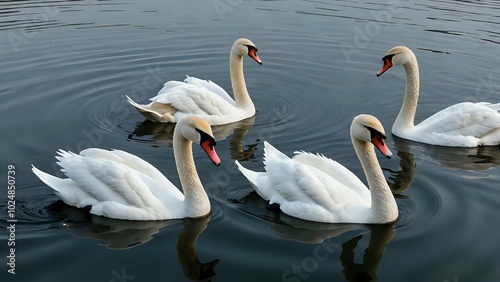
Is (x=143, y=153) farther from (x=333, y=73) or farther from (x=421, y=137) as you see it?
(x=333, y=73)

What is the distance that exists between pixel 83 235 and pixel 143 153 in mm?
3148

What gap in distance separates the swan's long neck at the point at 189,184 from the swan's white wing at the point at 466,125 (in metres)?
4.92

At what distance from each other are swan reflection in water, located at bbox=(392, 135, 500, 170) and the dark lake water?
49mm

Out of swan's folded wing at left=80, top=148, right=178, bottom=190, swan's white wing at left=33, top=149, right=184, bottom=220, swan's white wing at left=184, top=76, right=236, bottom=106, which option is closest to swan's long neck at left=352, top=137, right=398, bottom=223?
swan's white wing at left=33, top=149, right=184, bottom=220

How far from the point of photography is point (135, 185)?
9203 millimetres

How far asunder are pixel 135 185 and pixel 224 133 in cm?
422

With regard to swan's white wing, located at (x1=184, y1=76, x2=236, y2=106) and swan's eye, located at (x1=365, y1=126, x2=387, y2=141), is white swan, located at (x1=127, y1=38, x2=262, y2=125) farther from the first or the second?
swan's eye, located at (x1=365, y1=126, x2=387, y2=141)

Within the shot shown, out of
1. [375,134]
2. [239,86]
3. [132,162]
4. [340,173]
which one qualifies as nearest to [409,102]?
[239,86]

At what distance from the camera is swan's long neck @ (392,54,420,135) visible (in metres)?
13.1

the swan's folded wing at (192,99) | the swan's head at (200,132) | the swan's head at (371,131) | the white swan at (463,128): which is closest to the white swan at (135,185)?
the swan's head at (200,132)

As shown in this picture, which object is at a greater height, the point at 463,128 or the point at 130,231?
the point at 463,128

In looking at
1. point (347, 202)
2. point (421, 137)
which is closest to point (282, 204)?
point (347, 202)

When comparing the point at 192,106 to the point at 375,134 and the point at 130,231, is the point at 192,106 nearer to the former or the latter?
the point at 130,231

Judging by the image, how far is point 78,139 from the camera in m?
12.3
